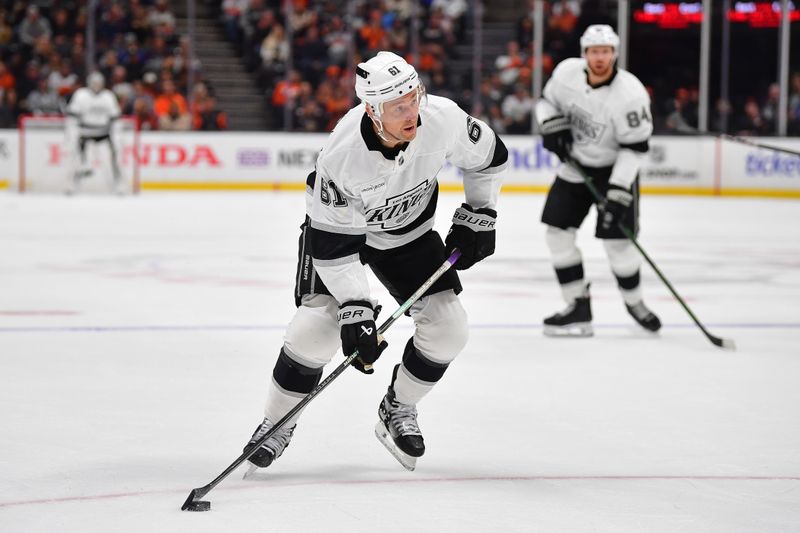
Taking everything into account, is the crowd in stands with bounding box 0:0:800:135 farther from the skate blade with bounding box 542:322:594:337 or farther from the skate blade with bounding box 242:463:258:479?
the skate blade with bounding box 242:463:258:479

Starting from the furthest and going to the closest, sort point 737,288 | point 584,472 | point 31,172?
point 31,172
point 737,288
point 584,472

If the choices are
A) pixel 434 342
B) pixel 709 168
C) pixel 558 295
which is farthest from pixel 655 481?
pixel 709 168

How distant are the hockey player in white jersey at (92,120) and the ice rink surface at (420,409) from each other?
611 cm

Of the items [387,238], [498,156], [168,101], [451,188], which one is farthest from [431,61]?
[387,238]

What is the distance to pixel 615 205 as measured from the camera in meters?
4.93

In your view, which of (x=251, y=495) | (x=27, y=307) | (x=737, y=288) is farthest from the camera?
(x=737, y=288)

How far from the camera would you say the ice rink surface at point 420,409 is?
252cm

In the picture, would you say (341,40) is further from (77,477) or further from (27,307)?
(77,477)

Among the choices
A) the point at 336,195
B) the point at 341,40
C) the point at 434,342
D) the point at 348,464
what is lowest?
the point at 348,464

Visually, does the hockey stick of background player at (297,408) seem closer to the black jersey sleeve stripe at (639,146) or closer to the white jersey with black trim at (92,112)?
the black jersey sleeve stripe at (639,146)

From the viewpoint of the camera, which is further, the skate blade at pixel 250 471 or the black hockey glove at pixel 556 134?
the black hockey glove at pixel 556 134

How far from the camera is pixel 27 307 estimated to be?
17.8 feet

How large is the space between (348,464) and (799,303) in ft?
11.9

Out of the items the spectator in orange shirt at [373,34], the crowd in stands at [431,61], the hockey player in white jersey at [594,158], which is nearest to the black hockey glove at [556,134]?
the hockey player in white jersey at [594,158]
